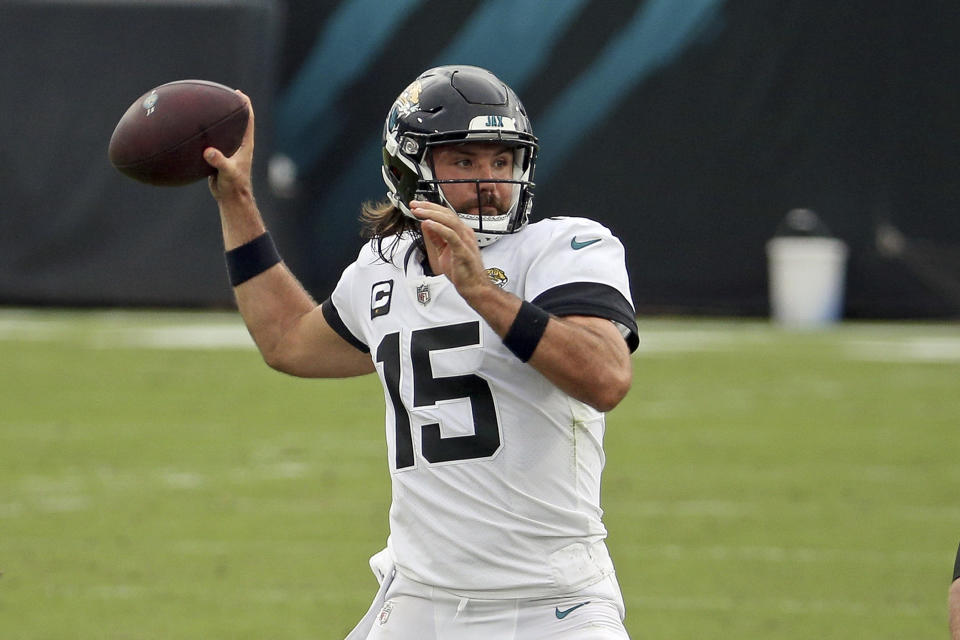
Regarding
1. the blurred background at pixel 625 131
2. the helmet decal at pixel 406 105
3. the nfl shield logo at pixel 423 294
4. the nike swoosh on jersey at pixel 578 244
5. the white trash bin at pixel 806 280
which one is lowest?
the white trash bin at pixel 806 280

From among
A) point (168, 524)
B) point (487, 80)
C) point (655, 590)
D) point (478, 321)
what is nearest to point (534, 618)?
point (478, 321)

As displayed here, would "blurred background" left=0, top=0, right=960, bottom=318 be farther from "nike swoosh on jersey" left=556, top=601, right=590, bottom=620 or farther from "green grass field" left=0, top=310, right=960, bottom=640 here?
"nike swoosh on jersey" left=556, top=601, right=590, bottom=620

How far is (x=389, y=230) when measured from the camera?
11.6 feet

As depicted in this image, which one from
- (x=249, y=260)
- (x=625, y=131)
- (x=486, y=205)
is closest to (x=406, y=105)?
(x=486, y=205)

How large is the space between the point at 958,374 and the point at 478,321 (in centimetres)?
971

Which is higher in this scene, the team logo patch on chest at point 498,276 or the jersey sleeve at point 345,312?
the team logo patch on chest at point 498,276

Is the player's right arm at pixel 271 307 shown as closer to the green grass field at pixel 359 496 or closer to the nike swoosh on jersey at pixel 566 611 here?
the nike swoosh on jersey at pixel 566 611

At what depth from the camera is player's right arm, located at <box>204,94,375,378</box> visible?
374 cm

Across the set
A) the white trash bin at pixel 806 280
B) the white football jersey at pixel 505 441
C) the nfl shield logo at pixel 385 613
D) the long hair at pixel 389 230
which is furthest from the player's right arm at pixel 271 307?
the white trash bin at pixel 806 280

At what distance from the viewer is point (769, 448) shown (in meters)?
9.07

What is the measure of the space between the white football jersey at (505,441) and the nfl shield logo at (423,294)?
0.7 inches

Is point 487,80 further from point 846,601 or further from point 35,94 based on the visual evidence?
point 35,94

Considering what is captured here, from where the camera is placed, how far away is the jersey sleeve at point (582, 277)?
10.1 feet

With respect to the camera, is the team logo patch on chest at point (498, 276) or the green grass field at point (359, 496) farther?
the green grass field at point (359, 496)
